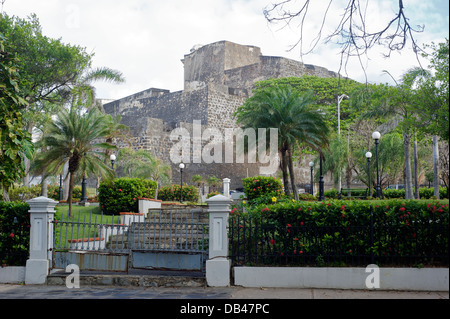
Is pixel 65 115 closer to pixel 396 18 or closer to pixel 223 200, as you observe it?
pixel 223 200

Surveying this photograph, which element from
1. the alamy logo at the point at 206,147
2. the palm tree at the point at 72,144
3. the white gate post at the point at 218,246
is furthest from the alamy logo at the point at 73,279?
the alamy logo at the point at 206,147

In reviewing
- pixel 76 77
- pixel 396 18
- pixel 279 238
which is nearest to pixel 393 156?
pixel 76 77

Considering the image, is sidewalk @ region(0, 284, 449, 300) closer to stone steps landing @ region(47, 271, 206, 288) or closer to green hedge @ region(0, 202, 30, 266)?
stone steps landing @ region(47, 271, 206, 288)

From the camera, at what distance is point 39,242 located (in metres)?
8.29

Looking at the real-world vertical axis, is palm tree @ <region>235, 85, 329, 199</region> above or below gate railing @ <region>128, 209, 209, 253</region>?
above

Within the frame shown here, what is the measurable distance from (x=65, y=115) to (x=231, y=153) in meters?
20.9

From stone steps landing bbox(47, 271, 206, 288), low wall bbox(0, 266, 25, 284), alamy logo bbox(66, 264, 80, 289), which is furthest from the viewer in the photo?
low wall bbox(0, 266, 25, 284)

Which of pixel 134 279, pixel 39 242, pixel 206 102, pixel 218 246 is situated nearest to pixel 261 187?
pixel 218 246

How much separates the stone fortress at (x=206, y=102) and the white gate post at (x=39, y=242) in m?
22.7

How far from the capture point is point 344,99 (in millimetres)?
35500

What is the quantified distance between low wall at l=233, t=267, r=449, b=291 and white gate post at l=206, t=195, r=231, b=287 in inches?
9.0

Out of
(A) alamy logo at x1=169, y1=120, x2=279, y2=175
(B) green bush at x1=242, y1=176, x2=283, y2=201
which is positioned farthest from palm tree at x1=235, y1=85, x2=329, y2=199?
(A) alamy logo at x1=169, y1=120, x2=279, y2=175

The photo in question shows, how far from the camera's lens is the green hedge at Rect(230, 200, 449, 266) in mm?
7082

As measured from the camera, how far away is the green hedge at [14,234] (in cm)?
842
